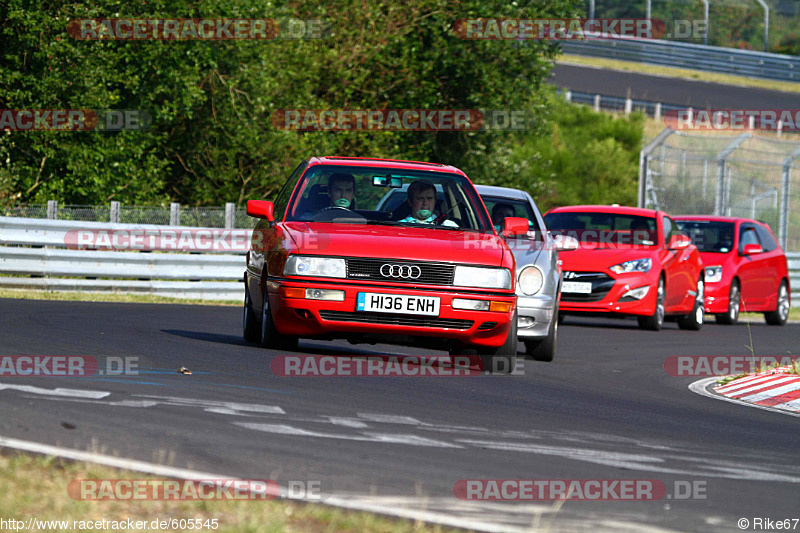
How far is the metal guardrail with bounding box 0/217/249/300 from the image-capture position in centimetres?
1836

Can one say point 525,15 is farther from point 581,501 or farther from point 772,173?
point 581,501

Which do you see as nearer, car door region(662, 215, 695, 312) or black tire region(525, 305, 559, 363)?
black tire region(525, 305, 559, 363)

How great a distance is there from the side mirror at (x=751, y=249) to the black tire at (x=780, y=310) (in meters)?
1.11

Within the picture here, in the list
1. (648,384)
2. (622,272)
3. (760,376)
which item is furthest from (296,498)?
(622,272)

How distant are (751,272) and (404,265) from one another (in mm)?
12384

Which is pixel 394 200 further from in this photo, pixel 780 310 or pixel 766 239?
pixel 780 310

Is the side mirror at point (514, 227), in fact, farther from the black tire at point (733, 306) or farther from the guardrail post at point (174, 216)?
the guardrail post at point (174, 216)

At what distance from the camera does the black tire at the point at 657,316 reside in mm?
17062

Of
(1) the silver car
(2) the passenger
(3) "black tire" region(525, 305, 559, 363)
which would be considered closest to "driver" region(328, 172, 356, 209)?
(1) the silver car

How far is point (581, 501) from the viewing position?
16.9 ft

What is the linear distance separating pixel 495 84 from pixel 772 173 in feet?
48.6

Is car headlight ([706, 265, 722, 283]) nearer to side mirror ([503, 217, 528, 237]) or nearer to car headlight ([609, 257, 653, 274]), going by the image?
car headlight ([609, 257, 653, 274])

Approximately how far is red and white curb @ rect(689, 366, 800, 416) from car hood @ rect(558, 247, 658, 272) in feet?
18.0

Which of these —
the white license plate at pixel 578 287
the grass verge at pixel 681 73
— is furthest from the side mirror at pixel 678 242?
the grass verge at pixel 681 73
